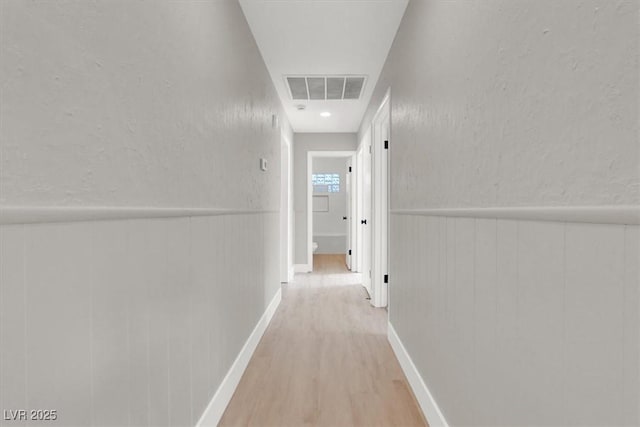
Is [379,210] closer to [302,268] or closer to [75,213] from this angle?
[302,268]

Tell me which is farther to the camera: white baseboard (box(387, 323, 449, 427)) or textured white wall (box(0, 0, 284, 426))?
white baseboard (box(387, 323, 449, 427))

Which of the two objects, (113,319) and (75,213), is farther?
(113,319)

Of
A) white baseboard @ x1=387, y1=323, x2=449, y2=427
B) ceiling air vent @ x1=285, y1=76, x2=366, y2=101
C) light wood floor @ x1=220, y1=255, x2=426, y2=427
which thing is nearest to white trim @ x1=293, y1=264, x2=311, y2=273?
light wood floor @ x1=220, y1=255, x2=426, y2=427

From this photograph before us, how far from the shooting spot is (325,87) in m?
3.78

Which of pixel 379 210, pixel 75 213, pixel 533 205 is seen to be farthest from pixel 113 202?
pixel 379 210

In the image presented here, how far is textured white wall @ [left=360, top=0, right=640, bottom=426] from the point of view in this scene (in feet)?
2.13

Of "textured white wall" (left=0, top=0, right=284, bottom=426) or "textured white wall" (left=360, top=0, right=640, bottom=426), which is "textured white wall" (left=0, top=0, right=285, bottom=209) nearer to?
"textured white wall" (left=0, top=0, right=284, bottom=426)

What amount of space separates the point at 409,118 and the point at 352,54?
1.07m

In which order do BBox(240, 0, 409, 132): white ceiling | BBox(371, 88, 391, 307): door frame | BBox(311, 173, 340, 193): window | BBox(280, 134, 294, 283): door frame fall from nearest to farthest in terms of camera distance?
BBox(240, 0, 409, 132): white ceiling, BBox(371, 88, 391, 307): door frame, BBox(280, 134, 294, 283): door frame, BBox(311, 173, 340, 193): window

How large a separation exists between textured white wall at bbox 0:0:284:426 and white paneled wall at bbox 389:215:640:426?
103 centimetres

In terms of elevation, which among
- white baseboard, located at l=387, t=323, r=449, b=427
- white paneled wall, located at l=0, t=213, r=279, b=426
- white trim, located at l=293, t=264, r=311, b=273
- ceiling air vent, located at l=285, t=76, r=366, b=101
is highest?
ceiling air vent, located at l=285, t=76, r=366, b=101

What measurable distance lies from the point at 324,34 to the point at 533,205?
2231 mm

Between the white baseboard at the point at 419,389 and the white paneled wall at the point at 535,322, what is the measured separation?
6cm

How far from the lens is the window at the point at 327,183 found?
9.91m
